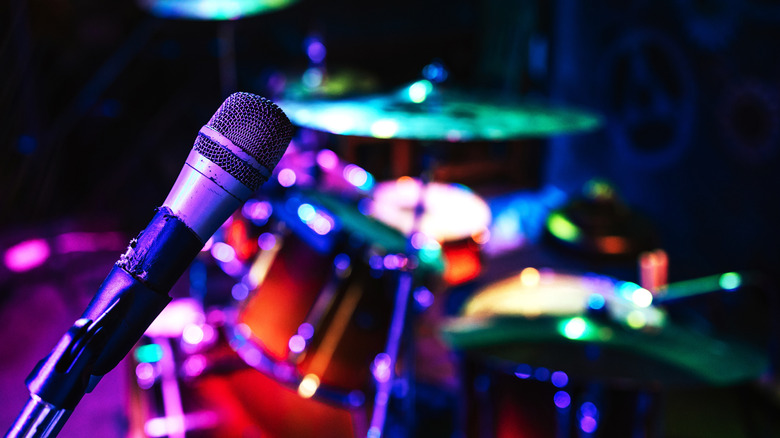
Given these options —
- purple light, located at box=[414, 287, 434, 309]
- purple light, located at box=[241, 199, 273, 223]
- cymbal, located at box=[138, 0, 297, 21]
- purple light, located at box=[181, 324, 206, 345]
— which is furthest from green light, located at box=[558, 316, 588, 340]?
cymbal, located at box=[138, 0, 297, 21]

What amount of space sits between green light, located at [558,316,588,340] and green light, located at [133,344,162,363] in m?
1.34

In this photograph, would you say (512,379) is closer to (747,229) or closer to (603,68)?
(747,229)

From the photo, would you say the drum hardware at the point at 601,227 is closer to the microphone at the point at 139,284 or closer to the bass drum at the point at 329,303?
the bass drum at the point at 329,303

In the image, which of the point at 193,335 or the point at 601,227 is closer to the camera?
the point at 193,335

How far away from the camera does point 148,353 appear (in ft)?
6.57

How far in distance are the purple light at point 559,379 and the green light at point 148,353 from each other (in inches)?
53.2

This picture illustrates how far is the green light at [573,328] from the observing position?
1.29 m

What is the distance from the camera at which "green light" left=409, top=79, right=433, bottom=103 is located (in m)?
1.44

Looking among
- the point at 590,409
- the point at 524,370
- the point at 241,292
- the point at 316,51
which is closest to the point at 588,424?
the point at 590,409

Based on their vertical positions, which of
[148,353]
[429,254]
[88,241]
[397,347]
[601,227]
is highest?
[601,227]

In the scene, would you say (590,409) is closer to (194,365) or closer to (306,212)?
(306,212)

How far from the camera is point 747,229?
317 centimetres

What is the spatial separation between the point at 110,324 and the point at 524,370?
92 cm

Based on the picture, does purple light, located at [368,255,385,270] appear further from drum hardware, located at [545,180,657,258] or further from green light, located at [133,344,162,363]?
drum hardware, located at [545,180,657,258]
